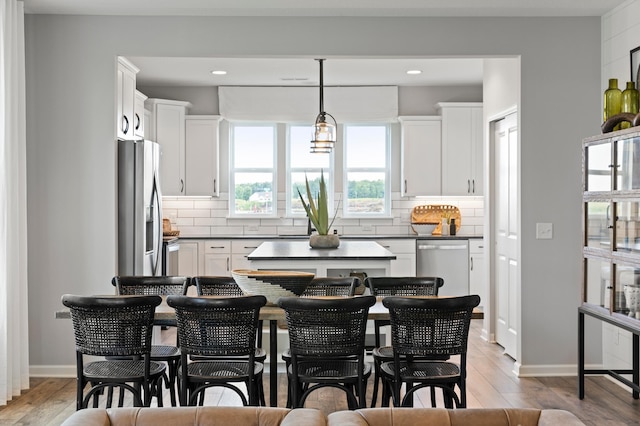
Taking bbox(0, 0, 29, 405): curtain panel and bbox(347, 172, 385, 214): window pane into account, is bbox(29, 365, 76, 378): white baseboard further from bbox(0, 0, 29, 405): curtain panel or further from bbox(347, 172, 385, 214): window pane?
bbox(347, 172, 385, 214): window pane

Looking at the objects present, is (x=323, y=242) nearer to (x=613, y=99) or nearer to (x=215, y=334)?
(x=613, y=99)

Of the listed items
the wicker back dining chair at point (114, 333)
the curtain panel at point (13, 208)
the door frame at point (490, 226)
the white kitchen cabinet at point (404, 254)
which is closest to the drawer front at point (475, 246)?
the white kitchen cabinet at point (404, 254)

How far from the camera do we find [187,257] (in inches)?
342

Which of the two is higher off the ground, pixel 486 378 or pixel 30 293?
pixel 30 293

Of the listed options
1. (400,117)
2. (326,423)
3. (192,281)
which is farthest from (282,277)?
(400,117)

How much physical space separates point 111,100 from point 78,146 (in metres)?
0.44

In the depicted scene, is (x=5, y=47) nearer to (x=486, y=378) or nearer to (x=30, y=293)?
(x=30, y=293)

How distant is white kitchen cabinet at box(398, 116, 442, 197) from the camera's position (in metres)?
9.02

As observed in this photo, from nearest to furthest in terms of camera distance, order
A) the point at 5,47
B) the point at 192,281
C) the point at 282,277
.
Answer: the point at 282,277 → the point at 192,281 → the point at 5,47

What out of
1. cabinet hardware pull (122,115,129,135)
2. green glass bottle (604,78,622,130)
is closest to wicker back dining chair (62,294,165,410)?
cabinet hardware pull (122,115,129,135)

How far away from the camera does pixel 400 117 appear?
904 cm

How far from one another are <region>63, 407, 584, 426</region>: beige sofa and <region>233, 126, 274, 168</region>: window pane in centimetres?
718

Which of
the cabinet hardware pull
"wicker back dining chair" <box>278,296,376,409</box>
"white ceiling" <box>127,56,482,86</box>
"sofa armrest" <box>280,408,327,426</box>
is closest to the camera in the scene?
"sofa armrest" <box>280,408,327,426</box>

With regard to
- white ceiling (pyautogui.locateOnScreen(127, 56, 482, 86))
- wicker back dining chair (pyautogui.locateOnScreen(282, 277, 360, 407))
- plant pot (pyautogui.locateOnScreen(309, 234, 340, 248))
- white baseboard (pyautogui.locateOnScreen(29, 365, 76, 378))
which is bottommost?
white baseboard (pyautogui.locateOnScreen(29, 365, 76, 378))
